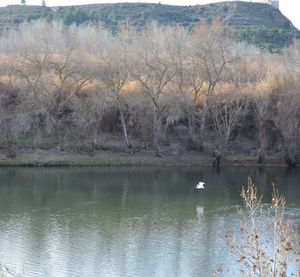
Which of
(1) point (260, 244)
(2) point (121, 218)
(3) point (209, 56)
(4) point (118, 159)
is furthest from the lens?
(3) point (209, 56)

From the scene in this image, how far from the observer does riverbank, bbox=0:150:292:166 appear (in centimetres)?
5566

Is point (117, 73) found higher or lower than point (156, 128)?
higher

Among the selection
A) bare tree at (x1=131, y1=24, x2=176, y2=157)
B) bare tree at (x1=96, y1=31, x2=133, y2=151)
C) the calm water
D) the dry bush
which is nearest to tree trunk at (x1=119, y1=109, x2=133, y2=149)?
bare tree at (x1=96, y1=31, x2=133, y2=151)

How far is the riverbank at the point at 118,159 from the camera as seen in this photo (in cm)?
5566

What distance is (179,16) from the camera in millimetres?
131875

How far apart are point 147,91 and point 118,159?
6.94 metres

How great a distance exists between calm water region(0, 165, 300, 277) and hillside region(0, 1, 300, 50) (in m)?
67.9

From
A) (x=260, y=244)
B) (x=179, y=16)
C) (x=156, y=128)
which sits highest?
(x=179, y=16)

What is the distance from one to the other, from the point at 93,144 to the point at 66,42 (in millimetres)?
10648

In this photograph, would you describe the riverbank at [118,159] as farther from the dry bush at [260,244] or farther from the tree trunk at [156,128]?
the dry bush at [260,244]

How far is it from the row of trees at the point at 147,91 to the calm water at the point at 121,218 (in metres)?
5.10

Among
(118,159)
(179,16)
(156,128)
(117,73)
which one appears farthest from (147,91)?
(179,16)

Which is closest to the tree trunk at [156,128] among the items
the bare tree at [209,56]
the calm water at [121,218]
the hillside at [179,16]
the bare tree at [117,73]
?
the bare tree at [117,73]

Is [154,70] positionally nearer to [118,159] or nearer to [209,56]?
[209,56]
